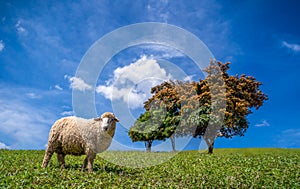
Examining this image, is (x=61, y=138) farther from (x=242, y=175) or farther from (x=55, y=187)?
(x=242, y=175)

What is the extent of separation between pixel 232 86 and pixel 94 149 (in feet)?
72.2

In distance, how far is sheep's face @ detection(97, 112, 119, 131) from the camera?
1209 centimetres

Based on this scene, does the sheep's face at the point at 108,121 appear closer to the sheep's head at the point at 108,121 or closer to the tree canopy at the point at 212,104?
the sheep's head at the point at 108,121

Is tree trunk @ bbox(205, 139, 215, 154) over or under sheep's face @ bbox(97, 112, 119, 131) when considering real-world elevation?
over

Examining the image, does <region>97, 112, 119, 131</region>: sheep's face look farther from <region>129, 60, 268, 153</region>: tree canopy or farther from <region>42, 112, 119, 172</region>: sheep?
<region>129, 60, 268, 153</region>: tree canopy

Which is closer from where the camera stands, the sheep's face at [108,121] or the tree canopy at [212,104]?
the sheep's face at [108,121]

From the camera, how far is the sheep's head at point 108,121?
1210 centimetres

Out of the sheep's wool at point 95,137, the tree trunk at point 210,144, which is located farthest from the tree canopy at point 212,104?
the sheep's wool at point 95,137

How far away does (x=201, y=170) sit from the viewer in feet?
48.5

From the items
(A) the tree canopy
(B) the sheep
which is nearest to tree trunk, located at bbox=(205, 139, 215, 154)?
(A) the tree canopy

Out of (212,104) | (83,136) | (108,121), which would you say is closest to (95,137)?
(83,136)

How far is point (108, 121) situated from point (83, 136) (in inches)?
58.5

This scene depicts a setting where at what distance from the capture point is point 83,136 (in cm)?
1268

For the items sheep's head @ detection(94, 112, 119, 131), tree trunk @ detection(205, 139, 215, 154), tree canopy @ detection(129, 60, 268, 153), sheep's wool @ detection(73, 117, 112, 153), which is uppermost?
tree canopy @ detection(129, 60, 268, 153)
